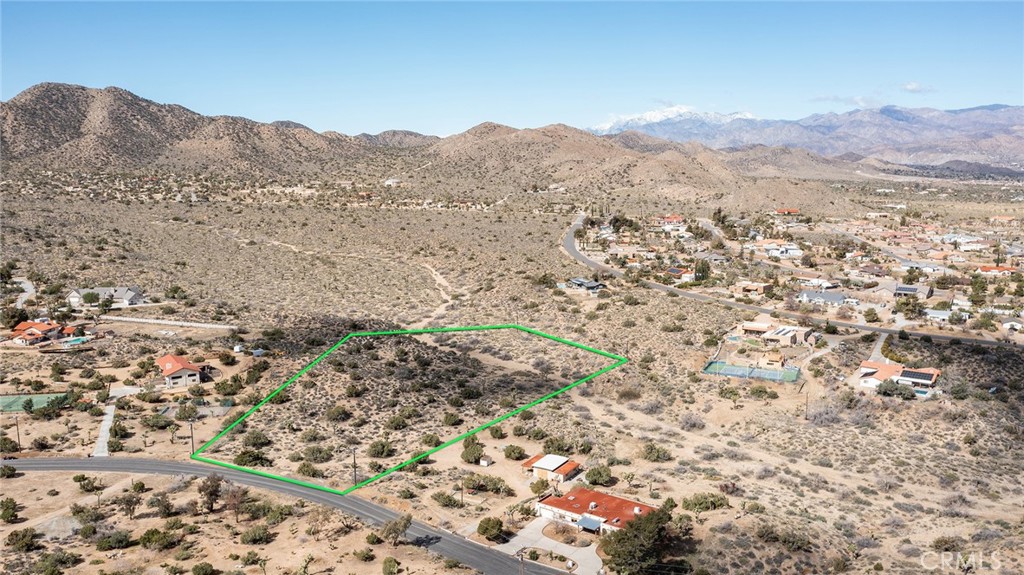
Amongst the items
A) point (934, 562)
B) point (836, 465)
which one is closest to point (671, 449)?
point (836, 465)

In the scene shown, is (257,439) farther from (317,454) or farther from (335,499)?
(335,499)

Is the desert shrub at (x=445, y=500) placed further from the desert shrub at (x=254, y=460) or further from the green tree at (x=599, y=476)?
the desert shrub at (x=254, y=460)

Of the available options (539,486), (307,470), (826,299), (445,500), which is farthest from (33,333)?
(826,299)

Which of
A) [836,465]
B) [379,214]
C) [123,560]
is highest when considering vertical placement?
[379,214]

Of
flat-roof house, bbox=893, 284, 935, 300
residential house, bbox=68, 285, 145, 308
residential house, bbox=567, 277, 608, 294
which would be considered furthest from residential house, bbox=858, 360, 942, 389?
residential house, bbox=68, 285, 145, 308

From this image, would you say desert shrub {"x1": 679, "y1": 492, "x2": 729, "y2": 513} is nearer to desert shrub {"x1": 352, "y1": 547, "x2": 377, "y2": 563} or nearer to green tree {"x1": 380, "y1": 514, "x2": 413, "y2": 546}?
green tree {"x1": 380, "y1": 514, "x2": 413, "y2": 546}

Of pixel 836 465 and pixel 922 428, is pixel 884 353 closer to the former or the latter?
pixel 922 428

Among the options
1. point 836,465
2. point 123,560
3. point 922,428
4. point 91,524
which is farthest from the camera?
point 922,428
